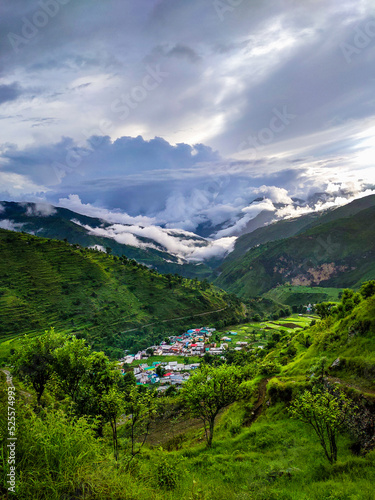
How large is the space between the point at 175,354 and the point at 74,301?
7851cm

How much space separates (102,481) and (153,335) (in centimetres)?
16604

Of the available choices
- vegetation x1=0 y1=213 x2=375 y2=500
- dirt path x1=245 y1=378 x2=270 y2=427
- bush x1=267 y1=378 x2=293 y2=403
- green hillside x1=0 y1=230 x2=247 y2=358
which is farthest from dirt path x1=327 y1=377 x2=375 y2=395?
green hillside x1=0 y1=230 x2=247 y2=358

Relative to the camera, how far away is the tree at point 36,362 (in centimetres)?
2852

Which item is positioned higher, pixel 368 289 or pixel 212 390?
pixel 368 289

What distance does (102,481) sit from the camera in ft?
20.2

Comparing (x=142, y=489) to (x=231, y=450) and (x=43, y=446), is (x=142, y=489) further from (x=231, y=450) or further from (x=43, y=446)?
(x=231, y=450)

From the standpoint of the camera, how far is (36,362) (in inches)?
1133

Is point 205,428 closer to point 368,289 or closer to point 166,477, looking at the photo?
point 166,477

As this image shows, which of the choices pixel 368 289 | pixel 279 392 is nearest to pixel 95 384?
pixel 279 392

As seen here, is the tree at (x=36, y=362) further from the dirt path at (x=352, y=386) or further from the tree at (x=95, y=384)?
the dirt path at (x=352, y=386)

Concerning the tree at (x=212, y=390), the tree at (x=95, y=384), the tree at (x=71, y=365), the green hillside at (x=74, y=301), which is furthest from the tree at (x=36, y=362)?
the green hillside at (x=74, y=301)

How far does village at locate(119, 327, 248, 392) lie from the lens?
10069cm

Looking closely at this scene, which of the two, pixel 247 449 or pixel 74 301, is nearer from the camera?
pixel 247 449

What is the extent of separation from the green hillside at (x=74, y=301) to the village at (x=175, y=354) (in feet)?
51.0
